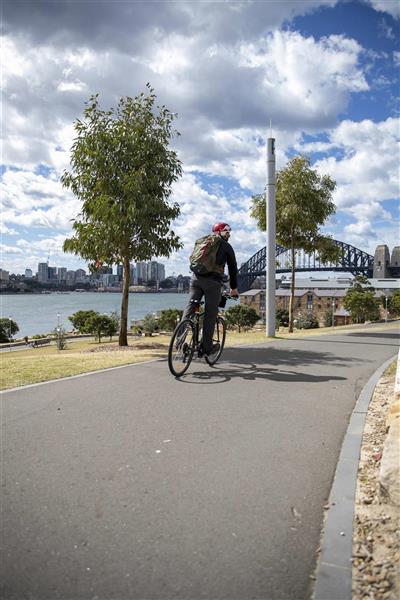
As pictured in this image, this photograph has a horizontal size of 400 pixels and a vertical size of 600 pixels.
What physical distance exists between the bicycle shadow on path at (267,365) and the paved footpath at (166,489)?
713 mm

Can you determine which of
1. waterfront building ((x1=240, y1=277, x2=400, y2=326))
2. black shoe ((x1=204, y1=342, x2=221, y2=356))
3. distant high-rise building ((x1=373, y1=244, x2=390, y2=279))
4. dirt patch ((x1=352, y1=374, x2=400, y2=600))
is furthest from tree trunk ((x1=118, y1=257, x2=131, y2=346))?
distant high-rise building ((x1=373, y1=244, x2=390, y2=279))

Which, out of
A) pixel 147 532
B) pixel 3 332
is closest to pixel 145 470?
pixel 147 532

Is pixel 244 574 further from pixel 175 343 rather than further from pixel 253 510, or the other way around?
pixel 175 343

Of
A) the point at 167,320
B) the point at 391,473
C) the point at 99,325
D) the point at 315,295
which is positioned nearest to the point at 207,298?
the point at 391,473

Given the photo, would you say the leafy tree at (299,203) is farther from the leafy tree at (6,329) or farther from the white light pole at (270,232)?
the leafy tree at (6,329)

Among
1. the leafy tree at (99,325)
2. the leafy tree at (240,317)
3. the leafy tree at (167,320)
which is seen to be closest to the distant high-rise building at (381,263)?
the leafy tree at (240,317)

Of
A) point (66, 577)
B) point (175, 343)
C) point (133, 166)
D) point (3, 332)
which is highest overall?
point (133, 166)

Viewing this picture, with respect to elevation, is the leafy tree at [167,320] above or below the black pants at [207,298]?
below

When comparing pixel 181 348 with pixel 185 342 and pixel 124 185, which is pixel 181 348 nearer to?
pixel 185 342

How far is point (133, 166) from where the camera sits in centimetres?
1296

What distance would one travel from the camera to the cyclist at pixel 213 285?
693cm

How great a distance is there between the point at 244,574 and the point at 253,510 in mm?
617

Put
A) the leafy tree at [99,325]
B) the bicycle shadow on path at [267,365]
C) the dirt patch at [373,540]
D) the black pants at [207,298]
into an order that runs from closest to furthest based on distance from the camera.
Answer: the dirt patch at [373,540], the bicycle shadow on path at [267,365], the black pants at [207,298], the leafy tree at [99,325]

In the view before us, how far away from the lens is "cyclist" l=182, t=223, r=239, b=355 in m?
6.93
